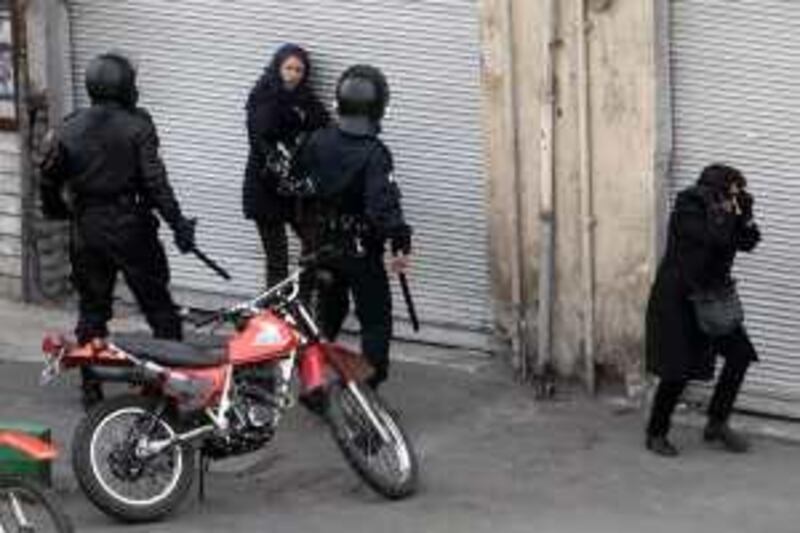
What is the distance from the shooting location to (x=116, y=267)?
33.1ft

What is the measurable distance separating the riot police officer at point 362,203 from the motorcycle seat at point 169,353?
106 cm

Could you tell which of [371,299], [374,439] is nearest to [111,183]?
[371,299]

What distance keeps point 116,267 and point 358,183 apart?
4.46ft

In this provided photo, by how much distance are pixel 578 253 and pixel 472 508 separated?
213 centimetres

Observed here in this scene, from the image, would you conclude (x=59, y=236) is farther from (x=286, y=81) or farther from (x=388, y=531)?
(x=388, y=531)

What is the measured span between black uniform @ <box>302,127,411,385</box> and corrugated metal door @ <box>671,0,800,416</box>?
165 centimetres

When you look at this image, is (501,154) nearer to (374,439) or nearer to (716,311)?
(716,311)

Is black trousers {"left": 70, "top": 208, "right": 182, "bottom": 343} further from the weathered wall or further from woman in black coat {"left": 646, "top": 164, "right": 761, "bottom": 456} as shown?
woman in black coat {"left": 646, "top": 164, "right": 761, "bottom": 456}

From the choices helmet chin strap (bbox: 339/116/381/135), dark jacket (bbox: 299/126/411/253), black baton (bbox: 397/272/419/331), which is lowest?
black baton (bbox: 397/272/419/331)

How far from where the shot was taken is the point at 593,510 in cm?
884

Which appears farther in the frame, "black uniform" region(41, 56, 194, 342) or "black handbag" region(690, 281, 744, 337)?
"black uniform" region(41, 56, 194, 342)

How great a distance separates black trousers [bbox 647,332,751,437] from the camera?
9.52 meters

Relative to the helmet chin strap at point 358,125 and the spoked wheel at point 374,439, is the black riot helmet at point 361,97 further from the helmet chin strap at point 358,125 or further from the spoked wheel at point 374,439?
the spoked wheel at point 374,439

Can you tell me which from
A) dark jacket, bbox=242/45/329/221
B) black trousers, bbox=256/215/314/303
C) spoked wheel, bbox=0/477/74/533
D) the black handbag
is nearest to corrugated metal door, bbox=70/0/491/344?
dark jacket, bbox=242/45/329/221
